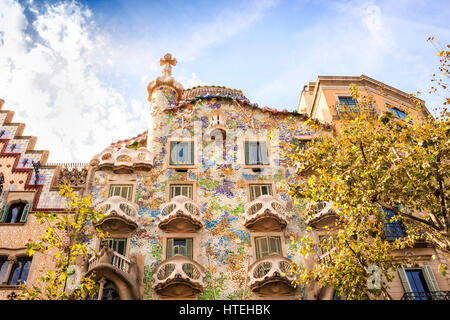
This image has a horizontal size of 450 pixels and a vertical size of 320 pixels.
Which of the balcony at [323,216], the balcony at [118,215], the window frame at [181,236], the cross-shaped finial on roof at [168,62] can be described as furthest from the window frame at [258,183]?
the cross-shaped finial on roof at [168,62]

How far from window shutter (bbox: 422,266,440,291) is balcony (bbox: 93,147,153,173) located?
43.4 feet

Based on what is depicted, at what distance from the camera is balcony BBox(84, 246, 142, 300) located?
585 inches

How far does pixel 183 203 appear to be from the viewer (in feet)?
57.9

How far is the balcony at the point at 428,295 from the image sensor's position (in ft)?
50.3

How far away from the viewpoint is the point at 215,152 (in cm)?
2097

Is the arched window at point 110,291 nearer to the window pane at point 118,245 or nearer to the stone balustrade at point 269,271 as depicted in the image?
the window pane at point 118,245

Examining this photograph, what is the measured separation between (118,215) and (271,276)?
6923 mm

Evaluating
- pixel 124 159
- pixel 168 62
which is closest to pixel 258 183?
pixel 124 159

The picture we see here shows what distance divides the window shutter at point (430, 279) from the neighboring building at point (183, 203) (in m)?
0.09

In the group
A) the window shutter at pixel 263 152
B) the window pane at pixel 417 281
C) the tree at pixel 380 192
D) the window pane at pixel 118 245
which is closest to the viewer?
the tree at pixel 380 192

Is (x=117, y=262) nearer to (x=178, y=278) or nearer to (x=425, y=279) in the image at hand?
(x=178, y=278)

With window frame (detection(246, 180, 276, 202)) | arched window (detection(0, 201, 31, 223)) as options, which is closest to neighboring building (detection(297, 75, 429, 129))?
window frame (detection(246, 180, 276, 202))

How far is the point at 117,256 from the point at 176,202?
339cm
